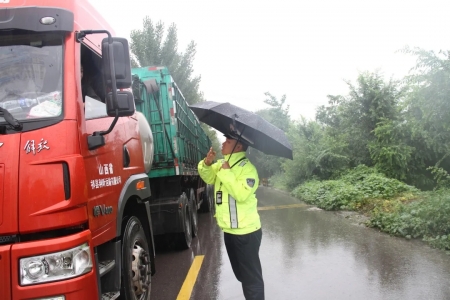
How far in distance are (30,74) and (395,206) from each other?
8.65 metres

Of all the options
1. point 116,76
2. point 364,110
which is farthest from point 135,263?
point 364,110

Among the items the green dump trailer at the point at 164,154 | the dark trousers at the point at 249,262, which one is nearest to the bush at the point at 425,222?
the green dump trailer at the point at 164,154

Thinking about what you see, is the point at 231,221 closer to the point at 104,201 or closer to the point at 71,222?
the point at 104,201

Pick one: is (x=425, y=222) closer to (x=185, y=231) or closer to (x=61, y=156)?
(x=185, y=231)

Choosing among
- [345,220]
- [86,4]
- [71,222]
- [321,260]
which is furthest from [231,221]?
[345,220]

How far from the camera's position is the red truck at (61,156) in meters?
2.33

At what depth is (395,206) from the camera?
9375 mm

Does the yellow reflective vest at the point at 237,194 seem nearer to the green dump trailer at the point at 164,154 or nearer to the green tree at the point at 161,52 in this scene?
the green dump trailer at the point at 164,154

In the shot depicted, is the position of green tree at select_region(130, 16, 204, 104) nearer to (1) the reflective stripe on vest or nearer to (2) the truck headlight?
(1) the reflective stripe on vest

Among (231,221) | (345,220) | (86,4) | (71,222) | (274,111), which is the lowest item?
(345,220)

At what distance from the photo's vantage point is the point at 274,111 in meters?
40.1

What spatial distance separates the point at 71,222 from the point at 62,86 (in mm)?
906

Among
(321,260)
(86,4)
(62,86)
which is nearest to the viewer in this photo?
(62,86)

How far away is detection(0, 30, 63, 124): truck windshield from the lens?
103 inches
